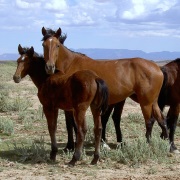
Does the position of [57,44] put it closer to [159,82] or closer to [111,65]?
[111,65]

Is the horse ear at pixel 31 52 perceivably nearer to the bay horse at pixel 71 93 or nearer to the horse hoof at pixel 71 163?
the bay horse at pixel 71 93

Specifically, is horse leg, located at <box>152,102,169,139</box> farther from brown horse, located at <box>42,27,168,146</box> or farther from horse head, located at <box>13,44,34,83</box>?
horse head, located at <box>13,44,34,83</box>

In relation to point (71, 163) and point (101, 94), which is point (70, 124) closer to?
point (71, 163)

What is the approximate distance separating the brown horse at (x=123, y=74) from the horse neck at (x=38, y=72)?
334mm

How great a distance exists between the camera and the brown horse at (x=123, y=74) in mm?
7770

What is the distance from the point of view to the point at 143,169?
6.75 metres

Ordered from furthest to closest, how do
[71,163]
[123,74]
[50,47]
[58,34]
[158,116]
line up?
[158,116], [123,74], [58,34], [50,47], [71,163]

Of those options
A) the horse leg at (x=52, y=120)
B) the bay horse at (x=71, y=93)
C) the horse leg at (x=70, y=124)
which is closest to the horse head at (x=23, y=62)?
the bay horse at (x=71, y=93)

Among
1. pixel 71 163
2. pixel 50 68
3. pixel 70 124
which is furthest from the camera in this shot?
pixel 70 124

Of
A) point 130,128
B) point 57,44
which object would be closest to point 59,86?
point 57,44

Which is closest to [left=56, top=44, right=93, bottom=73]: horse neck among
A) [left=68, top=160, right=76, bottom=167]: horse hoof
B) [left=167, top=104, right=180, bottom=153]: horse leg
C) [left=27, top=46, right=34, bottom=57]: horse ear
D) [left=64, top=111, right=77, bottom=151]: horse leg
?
[left=27, top=46, right=34, bottom=57]: horse ear

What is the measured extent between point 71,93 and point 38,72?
3.04ft

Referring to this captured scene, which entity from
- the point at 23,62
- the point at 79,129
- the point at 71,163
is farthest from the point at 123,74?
the point at 71,163

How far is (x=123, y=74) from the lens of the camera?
7855 mm
